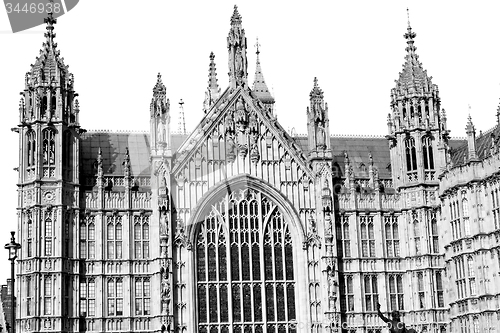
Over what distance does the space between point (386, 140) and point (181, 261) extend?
22236 millimetres

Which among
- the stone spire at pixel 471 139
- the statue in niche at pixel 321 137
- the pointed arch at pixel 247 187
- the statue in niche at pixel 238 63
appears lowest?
the pointed arch at pixel 247 187

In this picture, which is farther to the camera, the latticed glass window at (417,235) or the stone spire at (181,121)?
the stone spire at (181,121)

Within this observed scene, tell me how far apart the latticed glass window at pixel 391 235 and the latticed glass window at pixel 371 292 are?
2.28 metres

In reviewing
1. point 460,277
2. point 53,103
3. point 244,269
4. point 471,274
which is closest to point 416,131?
point 460,277

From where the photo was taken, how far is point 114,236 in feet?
244

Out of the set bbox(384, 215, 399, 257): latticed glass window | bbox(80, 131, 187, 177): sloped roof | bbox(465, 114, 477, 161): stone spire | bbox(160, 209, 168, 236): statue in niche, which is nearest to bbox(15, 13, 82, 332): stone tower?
bbox(80, 131, 187, 177): sloped roof

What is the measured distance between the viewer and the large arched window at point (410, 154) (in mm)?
79469

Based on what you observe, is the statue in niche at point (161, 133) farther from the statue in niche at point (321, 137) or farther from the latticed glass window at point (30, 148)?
the statue in niche at point (321, 137)

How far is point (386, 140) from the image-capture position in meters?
87.1

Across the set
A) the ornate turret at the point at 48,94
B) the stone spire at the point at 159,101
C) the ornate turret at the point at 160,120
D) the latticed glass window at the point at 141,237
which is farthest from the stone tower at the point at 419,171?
the ornate turret at the point at 48,94

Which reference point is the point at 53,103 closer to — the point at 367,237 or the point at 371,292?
the point at 367,237

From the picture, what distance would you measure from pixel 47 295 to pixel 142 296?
21.6 ft

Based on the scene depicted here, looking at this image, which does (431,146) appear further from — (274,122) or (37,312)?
(37,312)

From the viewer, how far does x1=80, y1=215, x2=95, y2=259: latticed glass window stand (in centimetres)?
7338
